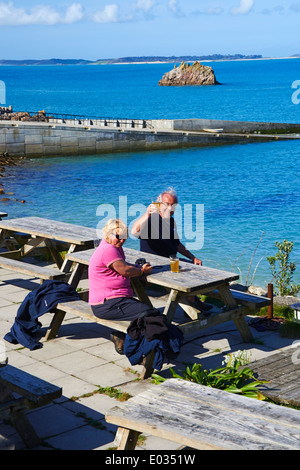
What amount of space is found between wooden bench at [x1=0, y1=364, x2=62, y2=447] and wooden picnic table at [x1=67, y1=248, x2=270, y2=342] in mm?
1887

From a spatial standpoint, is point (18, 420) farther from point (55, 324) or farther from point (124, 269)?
point (55, 324)

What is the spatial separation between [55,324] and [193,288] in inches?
65.1

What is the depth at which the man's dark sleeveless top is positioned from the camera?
747cm

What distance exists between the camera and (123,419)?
148 inches

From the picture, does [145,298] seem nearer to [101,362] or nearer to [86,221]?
[101,362]

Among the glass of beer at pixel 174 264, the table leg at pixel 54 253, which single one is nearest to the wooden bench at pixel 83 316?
the glass of beer at pixel 174 264

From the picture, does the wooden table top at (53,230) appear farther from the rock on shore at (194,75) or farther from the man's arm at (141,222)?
the rock on shore at (194,75)

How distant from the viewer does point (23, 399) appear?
170 inches

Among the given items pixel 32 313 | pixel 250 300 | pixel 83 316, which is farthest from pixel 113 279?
pixel 250 300

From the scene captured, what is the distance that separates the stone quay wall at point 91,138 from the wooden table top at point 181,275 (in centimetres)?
2896

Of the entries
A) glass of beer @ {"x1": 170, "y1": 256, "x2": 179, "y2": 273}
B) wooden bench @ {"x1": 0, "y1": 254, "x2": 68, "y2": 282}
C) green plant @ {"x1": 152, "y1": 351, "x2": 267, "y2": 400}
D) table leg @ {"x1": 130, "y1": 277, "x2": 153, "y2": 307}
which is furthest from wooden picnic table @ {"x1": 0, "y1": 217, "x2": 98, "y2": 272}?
green plant @ {"x1": 152, "y1": 351, "x2": 267, "y2": 400}

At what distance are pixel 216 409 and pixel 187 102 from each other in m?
96.3

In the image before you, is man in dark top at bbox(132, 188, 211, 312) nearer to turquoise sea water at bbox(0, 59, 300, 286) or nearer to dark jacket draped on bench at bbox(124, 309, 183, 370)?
dark jacket draped on bench at bbox(124, 309, 183, 370)
